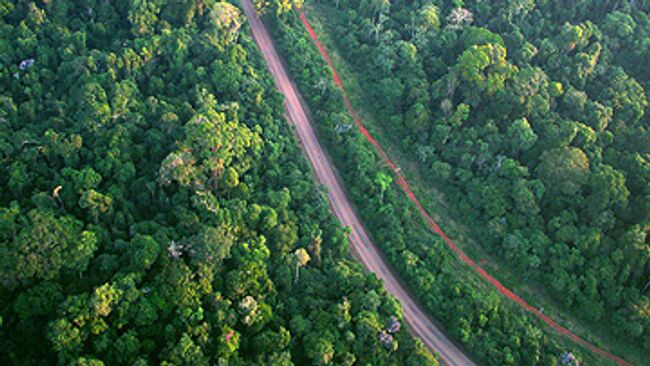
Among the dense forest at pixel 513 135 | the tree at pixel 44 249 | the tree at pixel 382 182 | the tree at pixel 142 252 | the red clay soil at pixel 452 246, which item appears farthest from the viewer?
the tree at pixel 382 182

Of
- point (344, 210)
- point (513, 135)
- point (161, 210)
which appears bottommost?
point (344, 210)

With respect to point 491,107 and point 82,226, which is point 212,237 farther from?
point 491,107

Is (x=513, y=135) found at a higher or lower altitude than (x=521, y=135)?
lower

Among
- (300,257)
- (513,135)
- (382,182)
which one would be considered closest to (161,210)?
(300,257)

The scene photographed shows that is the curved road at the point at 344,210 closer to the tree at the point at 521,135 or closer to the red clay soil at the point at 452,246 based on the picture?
the red clay soil at the point at 452,246

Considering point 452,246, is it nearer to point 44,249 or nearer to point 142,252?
point 142,252

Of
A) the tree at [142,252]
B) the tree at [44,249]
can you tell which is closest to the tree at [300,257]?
the tree at [142,252]

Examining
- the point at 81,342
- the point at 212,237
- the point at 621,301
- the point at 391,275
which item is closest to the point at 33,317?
the point at 81,342

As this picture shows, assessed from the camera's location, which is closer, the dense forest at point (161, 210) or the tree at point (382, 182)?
the dense forest at point (161, 210)
